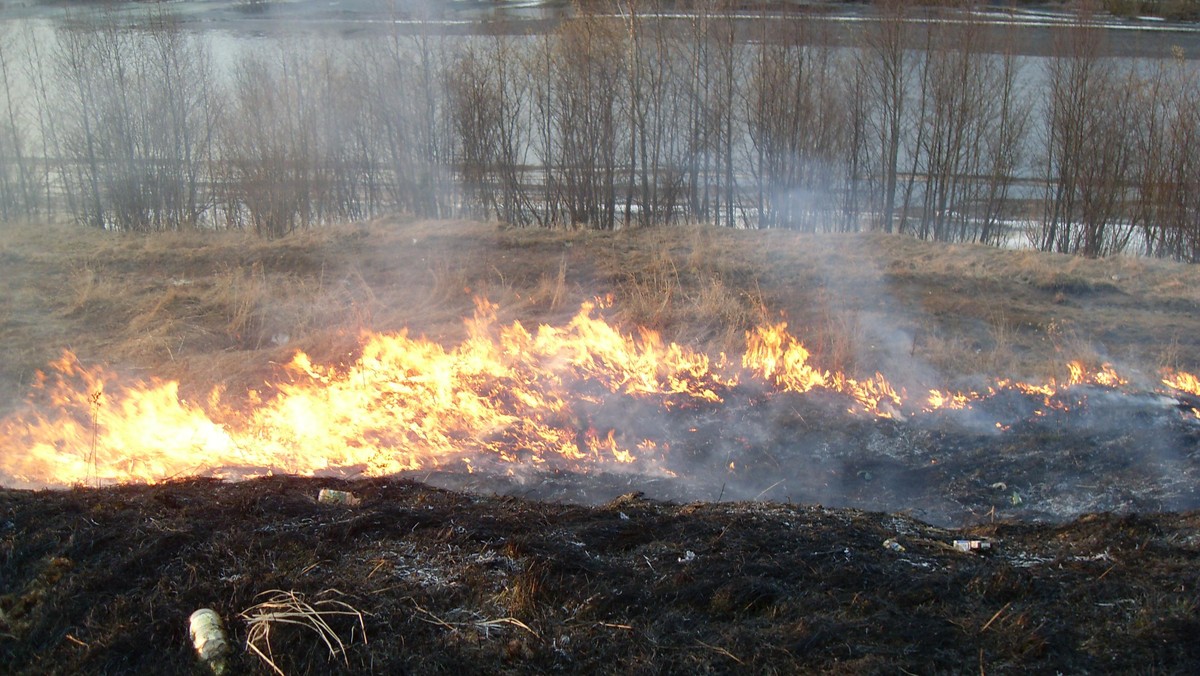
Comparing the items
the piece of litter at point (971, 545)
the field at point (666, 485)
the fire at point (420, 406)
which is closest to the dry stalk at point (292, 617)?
the field at point (666, 485)

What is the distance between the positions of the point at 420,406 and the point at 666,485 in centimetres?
221

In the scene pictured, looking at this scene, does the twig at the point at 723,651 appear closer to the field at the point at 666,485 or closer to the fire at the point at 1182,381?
the field at the point at 666,485

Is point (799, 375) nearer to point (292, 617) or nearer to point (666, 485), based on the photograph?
point (666, 485)

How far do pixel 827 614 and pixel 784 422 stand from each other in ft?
10.7

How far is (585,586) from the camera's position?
3859 millimetres

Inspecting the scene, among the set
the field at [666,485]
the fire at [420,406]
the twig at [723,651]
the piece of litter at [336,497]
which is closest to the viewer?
the twig at [723,651]

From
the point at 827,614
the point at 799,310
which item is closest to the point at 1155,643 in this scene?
the point at 827,614

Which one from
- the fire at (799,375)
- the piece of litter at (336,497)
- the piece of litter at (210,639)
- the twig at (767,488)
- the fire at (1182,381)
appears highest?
the piece of litter at (210,639)

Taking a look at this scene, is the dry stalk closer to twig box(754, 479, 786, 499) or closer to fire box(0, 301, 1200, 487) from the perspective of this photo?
fire box(0, 301, 1200, 487)

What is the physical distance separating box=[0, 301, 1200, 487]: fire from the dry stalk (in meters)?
2.53

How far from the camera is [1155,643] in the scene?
348 centimetres

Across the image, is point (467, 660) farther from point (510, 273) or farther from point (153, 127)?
point (153, 127)

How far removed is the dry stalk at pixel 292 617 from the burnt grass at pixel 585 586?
1.3 inches

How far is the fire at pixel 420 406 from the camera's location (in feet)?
20.7
